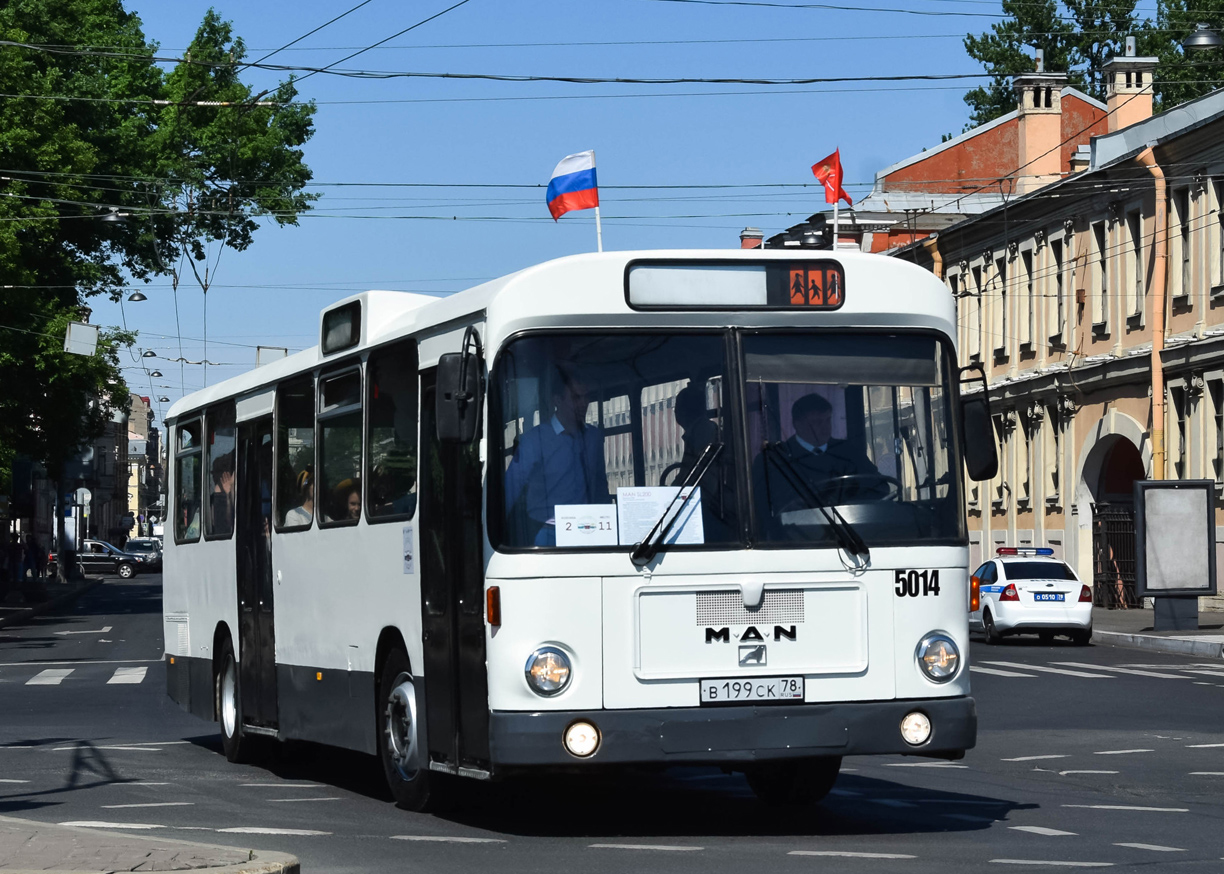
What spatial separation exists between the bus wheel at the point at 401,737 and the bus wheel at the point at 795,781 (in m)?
1.78

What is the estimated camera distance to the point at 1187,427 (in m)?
43.6

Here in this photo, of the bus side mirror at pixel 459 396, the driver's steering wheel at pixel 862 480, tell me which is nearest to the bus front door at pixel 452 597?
the bus side mirror at pixel 459 396

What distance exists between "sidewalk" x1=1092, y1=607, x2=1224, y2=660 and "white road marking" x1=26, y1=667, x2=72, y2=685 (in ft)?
51.0

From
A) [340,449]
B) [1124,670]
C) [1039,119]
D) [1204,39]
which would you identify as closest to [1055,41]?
[1039,119]

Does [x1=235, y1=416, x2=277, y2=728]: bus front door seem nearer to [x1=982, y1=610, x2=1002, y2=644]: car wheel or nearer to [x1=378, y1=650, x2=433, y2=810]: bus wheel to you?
[x1=378, y1=650, x2=433, y2=810]: bus wheel

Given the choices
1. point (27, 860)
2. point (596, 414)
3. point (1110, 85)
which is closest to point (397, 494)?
point (596, 414)

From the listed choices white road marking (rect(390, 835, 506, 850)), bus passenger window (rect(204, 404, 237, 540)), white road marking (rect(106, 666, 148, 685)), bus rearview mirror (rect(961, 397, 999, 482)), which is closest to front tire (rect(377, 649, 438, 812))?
white road marking (rect(390, 835, 506, 850))

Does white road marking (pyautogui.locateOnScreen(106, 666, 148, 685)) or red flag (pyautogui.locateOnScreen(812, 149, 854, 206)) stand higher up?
red flag (pyautogui.locateOnScreen(812, 149, 854, 206))

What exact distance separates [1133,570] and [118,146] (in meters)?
23.6

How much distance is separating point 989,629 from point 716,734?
26.2 metres

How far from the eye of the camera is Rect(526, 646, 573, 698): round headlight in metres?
9.96

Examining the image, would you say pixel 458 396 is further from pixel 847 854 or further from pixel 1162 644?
pixel 1162 644

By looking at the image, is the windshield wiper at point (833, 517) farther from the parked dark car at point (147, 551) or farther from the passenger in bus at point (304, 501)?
the parked dark car at point (147, 551)

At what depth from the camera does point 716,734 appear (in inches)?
392
